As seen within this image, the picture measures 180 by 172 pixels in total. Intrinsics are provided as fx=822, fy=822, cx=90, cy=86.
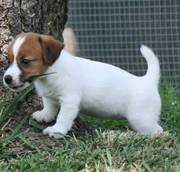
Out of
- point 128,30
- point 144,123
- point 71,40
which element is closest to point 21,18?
point 144,123

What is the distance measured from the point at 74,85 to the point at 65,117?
265 millimetres

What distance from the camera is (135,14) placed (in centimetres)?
1127

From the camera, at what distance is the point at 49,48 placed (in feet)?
20.7

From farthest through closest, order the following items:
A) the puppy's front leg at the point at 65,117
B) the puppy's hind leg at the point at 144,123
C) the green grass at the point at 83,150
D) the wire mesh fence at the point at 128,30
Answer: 1. the wire mesh fence at the point at 128,30
2. the puppy's hind leg at the point at 144,123
3. the puppy's front leg at the point at 65,117
4. the green grass at the point at 83,150

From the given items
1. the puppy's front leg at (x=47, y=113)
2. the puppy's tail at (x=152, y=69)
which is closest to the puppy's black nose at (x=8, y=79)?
the puppy's front leg at (x=47, y=113)

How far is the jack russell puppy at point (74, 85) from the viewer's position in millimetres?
6262

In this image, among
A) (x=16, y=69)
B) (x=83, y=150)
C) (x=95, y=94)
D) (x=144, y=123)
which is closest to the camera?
(x=83, y=150)

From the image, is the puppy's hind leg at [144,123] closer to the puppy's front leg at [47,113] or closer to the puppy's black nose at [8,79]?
the puppy's front leg at [47,113]

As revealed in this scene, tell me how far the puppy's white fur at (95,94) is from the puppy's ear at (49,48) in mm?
122

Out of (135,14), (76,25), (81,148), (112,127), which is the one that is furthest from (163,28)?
(81,148)

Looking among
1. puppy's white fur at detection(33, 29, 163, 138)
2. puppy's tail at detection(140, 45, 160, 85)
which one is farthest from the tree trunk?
puppy's tail at detection(140, 45, 160, 85)

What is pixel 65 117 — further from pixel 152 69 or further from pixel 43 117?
pixel 152 69

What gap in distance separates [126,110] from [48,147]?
0.88 meters

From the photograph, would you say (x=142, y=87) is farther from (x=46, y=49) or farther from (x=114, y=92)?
(x=46, y=49)
